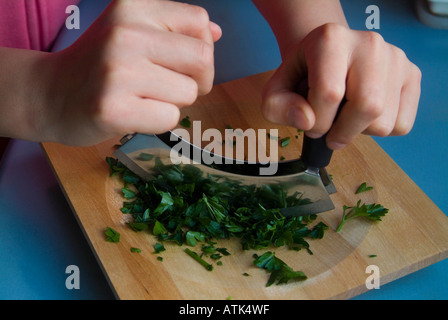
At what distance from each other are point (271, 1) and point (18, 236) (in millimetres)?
775

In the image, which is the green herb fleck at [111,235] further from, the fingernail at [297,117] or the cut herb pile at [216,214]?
the fingernail at [297,117]

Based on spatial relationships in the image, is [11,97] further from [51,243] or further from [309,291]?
[309,291]

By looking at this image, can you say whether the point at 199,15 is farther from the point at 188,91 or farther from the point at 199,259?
the point at 199,259

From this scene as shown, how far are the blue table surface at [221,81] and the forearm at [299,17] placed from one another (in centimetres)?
20

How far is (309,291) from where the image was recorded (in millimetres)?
951

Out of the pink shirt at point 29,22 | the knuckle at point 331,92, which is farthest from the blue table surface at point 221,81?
the knuckle at point 331,92

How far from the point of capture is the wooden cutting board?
0.95 meters

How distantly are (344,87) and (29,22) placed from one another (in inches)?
35.0

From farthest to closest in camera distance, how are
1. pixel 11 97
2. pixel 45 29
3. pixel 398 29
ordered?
pixel 398 29 < pixel 45 29 < pixel 11 97

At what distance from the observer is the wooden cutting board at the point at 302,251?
955 millimetres

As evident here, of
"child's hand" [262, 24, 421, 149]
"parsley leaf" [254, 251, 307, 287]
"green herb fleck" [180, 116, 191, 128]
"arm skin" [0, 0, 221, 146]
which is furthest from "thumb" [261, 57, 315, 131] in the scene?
"green herb fleck" [180, 116, 191, 128]

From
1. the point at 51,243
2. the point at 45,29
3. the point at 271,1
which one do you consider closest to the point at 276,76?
the point at 271,1

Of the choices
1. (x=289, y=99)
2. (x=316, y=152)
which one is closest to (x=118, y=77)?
(x=289, y=99)

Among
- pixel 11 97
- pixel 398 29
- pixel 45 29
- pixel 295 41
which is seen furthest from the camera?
pixel 398 29
